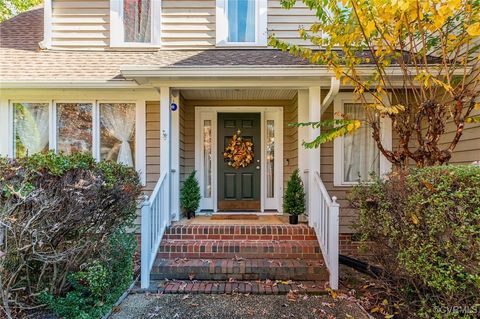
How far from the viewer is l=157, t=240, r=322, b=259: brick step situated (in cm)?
411

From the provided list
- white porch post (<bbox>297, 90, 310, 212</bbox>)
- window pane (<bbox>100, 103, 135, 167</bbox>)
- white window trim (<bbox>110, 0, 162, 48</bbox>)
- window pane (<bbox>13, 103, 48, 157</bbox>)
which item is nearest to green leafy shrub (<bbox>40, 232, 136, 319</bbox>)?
window pane (<bbox>100, 103, 135, 167</bbox>)

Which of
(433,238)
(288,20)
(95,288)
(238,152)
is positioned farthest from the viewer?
(238,152)

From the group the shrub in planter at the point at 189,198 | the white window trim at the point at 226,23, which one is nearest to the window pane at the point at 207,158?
the shrub in planter at the point at 189,198

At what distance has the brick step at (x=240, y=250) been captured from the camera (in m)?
4.11

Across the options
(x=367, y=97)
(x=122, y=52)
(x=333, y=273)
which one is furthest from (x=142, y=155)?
(x=367, y=97)

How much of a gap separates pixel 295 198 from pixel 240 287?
161 centimetres

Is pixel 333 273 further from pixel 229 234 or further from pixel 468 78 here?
pixel 468 78

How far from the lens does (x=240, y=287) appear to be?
11.9 ft

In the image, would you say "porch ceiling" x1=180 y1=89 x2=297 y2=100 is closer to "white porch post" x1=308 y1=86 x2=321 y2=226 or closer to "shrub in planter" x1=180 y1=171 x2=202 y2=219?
"white porch post" x1=308 y1=86 x2=321 y2=226

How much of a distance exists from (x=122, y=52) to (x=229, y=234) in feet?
12.8

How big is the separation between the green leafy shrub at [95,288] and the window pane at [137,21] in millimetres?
3971

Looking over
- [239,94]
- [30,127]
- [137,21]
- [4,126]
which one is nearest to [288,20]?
[239,94]

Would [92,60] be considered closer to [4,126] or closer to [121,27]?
[121,27]

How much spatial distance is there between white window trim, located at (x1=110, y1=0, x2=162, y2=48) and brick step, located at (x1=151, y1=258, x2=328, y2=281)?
13.0 feet
